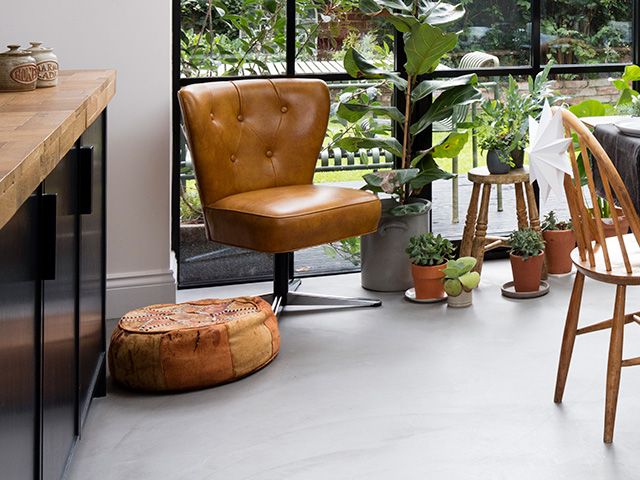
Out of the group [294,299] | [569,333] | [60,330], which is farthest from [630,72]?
[60,330]

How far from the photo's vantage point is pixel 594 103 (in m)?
4.69

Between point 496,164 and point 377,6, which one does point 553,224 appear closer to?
point 496,164

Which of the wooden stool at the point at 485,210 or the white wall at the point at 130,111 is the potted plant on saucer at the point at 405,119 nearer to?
the wooden stool at the point at 485,210

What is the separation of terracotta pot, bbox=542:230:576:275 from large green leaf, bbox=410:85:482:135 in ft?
2.61

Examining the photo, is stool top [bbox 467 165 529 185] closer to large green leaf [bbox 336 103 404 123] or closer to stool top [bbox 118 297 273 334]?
large green leaf [bbox 336 103 404 123]

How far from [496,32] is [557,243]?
1.16 metres

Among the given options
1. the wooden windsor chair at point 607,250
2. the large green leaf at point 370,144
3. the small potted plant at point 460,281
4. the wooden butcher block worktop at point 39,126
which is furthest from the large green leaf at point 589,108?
the wooden butcher block worktop at point 39,126

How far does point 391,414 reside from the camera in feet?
9.96

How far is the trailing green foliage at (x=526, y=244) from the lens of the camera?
14.2 feet

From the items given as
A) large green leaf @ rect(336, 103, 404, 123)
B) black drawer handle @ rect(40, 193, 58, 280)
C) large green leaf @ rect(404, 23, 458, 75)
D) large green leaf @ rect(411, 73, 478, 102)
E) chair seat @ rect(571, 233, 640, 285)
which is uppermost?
large green leaf @ rect(404, 23, 458, 75)

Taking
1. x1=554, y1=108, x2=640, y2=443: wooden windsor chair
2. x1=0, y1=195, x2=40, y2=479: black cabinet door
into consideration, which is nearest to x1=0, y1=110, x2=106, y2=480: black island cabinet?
x1=0, y1=195, x2=40, y2=479: black cabinet door

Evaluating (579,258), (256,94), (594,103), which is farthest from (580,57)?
(579,258)

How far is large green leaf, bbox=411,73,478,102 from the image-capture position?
433 centimetres

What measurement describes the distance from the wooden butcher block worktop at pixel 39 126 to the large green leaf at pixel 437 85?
1694 millimetres
